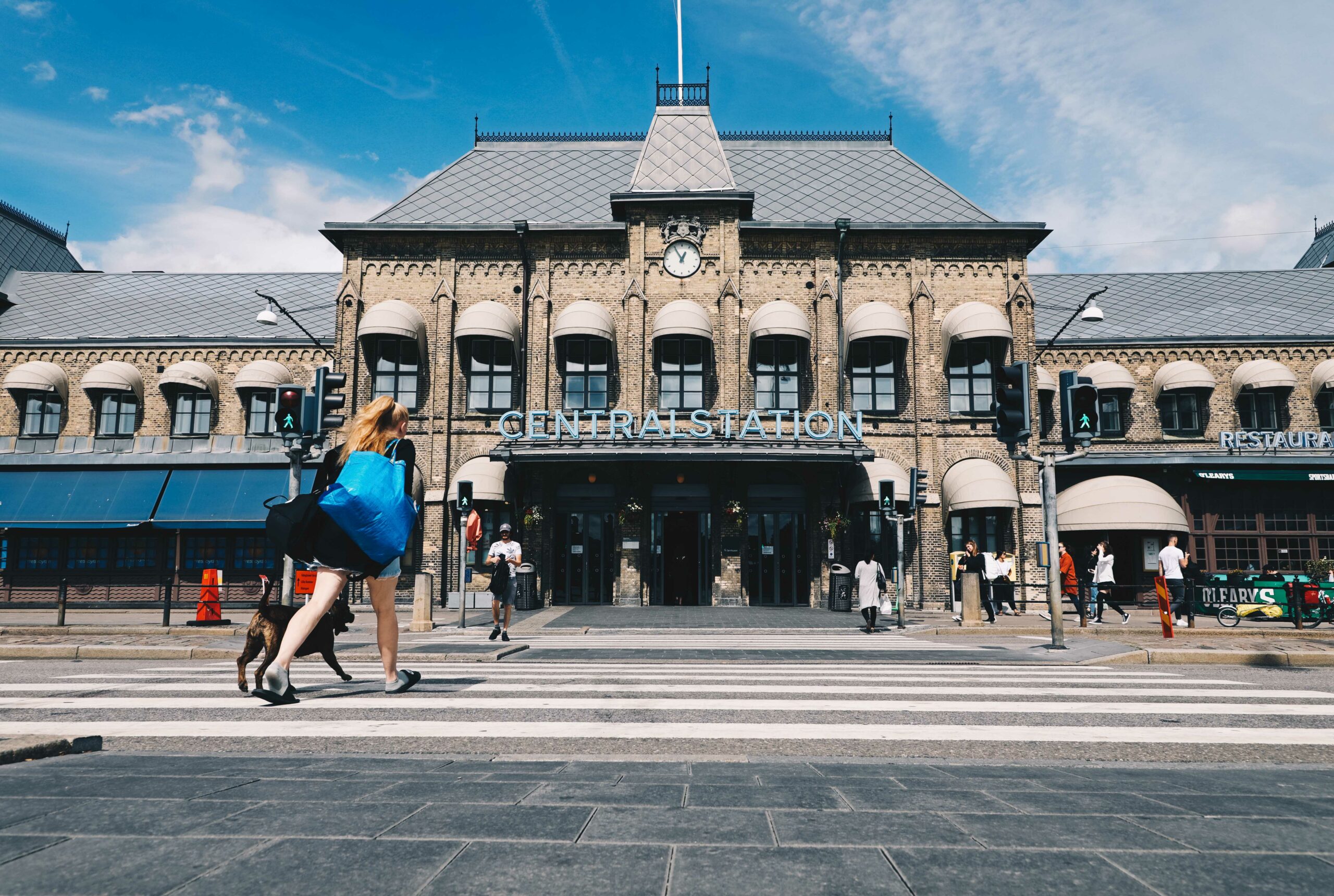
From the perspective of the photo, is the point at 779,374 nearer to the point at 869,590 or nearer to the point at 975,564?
the point at 975,564

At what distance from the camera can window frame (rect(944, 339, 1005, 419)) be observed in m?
25.6

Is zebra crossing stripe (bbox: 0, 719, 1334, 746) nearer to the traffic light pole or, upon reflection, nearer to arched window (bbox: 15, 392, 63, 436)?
the traffic light pole

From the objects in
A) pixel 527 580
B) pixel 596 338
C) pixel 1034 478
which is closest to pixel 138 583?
pixel 527 580

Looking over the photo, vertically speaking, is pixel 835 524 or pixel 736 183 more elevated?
pixel 736 183

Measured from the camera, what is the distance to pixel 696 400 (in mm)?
25281

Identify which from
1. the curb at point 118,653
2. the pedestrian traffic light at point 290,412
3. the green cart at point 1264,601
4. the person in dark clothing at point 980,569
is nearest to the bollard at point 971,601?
the person in dark clothing at point 980,569

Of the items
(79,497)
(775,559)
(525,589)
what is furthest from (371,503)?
(79,497)

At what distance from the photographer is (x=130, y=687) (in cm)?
683

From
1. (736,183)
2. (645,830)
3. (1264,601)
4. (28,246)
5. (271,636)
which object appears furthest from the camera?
(28,246)

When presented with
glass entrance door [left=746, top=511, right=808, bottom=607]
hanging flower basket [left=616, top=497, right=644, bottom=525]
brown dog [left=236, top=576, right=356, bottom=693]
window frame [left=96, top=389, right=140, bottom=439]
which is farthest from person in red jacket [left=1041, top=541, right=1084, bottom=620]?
window frame [left=96, top=389, right=140, bottom=439]

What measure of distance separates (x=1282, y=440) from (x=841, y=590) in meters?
16.2

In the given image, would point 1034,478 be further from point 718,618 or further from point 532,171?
point 532,171

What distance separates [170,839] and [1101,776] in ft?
12.0

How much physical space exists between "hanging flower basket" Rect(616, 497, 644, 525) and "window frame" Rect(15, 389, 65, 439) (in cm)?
1915
